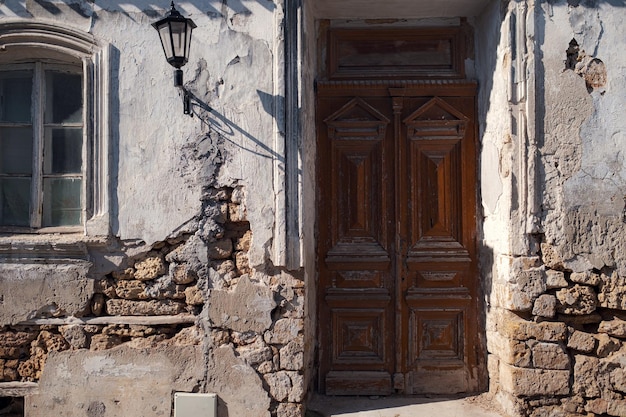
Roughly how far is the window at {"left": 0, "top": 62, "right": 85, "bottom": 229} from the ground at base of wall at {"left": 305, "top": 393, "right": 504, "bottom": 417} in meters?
2.54

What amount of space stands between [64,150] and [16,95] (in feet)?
2.03

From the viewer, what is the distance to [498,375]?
5.07 m

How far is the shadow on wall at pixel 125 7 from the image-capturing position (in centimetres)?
481

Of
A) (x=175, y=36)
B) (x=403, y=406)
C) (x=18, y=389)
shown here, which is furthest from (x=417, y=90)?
(x=18, y=389)

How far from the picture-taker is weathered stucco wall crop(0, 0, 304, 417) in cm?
472

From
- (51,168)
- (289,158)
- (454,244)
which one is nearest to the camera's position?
(289,158)

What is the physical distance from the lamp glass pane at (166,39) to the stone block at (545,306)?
10.9 feet

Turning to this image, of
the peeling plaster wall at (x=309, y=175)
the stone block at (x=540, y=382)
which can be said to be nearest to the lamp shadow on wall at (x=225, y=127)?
the peeling plaster wall at (x=309, y=175)

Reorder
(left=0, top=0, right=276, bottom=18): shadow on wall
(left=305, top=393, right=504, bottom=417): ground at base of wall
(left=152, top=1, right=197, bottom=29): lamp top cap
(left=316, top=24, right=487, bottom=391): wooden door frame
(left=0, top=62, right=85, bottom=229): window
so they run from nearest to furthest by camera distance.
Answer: (left=152, top=1, right=197, bottom=29): lamp top cap, (left=0, top=0, right=276, bottom=18): shadow on wall, (left=305, top=393, right=504, bottom=417): ground at base of wall, (left=0, top=62, right=85, bottom=229): window, (left=316, top=24, right=487, bottom=391): wooden door frame

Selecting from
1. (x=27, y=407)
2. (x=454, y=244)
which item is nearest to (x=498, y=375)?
(x=454, y=244)

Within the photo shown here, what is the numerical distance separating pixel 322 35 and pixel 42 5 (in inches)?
92.5

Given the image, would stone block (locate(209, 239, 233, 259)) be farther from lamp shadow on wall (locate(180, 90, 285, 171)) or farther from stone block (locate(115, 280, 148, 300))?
lamp shadow on wall (locate(180, 90, 285, 171))

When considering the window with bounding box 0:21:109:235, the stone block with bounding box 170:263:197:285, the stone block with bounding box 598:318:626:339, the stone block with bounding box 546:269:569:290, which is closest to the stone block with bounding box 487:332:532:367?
the stone block with bounding box 546:269:569:290

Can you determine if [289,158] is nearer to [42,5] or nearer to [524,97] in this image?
[524,97]
